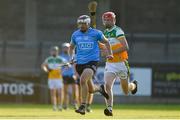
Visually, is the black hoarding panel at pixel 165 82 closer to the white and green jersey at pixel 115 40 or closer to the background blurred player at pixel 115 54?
the background blurred player at pixel 115 54

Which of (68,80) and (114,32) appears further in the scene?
(68,80)

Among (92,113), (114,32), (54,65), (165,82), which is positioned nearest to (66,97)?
(54,65)

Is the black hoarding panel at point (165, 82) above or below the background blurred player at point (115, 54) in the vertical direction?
below

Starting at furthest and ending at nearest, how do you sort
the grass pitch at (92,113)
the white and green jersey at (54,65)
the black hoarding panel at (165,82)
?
the black hoarding panel at (165,82) → the white and green jersey at (54,65) → the grass pitch at (92,113)

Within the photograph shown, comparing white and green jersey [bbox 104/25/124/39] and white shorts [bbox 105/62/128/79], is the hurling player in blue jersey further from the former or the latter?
white shorts [bbox 105/62/128/79]

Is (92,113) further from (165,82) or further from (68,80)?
(165,82)

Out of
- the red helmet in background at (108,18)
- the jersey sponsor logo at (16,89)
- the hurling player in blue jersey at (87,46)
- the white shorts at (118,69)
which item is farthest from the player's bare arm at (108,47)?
the jersey sponsor logo at (16,89)

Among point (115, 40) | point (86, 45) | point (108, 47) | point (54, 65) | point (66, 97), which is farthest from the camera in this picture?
point (54, 65)

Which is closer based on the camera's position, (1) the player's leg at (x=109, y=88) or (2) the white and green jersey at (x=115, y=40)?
(1) the player's leg at (x=109, y=88)

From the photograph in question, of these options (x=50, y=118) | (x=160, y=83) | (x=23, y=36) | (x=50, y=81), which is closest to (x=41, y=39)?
(x=23, y=36)

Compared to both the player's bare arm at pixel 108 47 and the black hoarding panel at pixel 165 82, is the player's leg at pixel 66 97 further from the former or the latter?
the player's bare arm at pixel 108 47

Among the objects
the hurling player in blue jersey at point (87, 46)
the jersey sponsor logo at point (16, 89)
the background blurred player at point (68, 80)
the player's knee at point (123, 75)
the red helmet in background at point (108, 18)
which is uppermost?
the red helmet in background at point (108, 18)

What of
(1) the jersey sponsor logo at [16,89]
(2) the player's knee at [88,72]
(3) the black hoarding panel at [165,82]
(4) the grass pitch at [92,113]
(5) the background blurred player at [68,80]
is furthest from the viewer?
(3) the black hoarding panel at [165,82]

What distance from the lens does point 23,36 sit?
43562 millimetres
